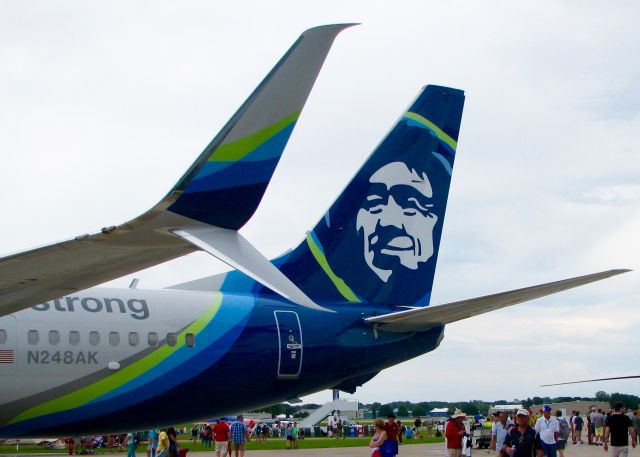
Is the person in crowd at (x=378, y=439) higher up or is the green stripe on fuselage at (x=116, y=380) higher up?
the green stripe on fuselage at (x=116, y=380)

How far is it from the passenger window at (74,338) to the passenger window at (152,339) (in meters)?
1.19

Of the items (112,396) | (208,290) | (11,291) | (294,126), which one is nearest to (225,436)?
(208,290)

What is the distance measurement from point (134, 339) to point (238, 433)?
6965mm

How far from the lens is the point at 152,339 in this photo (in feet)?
52.3

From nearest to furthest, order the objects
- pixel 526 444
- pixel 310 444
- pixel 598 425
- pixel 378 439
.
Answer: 1. pixel 526 444
2. pixel 378 439
3. pixel 598 425
4. pixel 310 444

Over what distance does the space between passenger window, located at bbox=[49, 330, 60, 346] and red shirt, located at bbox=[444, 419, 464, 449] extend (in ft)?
23.3

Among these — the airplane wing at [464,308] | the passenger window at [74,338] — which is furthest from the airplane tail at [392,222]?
the passenger window at [74,338]

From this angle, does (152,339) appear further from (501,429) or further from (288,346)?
(501,429)

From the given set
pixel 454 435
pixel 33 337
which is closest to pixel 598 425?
pixel 454 435

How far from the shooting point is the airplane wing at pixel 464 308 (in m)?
15.0

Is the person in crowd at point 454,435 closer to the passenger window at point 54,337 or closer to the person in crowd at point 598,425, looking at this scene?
the passenger window at point 54,337

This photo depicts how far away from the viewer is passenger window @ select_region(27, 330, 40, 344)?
14.9 meters

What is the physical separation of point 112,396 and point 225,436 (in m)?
7.14

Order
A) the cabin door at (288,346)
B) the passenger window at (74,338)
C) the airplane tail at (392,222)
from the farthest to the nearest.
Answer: the airplane tail at (392,222) → the cabin door at (288,346) → the passenger window at (74,338)
